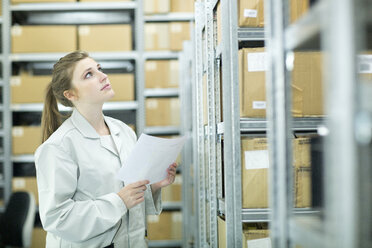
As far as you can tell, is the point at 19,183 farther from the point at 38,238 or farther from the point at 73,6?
the point at 73,6

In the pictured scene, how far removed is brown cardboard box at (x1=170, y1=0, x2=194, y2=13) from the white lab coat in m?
2.70

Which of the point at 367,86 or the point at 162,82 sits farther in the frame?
the point at 162,82

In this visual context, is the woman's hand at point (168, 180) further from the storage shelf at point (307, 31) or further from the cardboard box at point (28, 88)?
the cardboard box at point (28, 88)

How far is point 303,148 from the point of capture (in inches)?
69.7

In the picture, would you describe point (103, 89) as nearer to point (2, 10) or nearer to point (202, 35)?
point (202, 35)

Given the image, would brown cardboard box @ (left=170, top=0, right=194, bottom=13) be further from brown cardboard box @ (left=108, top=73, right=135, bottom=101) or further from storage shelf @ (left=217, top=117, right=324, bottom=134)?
storage shelf @ (left=217, top=117, right=324, bottom=134)

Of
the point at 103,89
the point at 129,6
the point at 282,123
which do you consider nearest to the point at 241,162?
the point at 103,89

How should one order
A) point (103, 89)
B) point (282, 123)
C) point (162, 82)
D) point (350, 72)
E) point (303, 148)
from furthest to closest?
point (162, 82), point (103, 89), point (303, 148), point (282, 123), point (350, 72)

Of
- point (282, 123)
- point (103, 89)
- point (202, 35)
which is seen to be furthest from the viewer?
point (202, 35)

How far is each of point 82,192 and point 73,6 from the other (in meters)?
2.95

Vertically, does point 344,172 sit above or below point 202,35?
below

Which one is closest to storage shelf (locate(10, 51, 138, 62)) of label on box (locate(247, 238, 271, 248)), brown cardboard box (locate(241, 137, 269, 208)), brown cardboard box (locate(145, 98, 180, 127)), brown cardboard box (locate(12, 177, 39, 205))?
brown cardboard box (locate(145, 98, 180, 127))

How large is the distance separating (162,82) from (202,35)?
59.5 inches

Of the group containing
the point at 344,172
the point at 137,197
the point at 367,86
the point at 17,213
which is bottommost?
the point at 17,213
